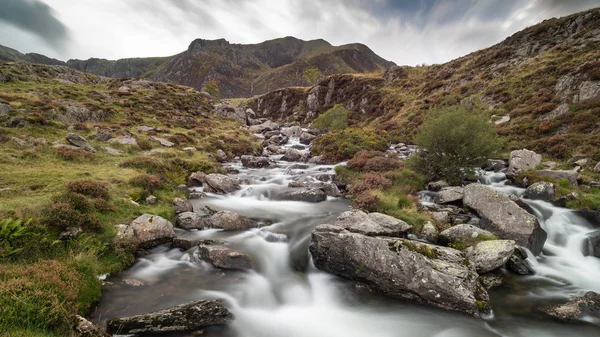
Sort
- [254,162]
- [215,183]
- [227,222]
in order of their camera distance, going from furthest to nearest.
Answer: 1. [254,162]
2. [215,183]
3. [227,222]

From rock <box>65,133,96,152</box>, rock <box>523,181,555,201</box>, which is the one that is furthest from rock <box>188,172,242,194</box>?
rock <box>523,181,555,201</box>

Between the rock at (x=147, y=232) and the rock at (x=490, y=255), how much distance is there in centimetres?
1169

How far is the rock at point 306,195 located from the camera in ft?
55.9

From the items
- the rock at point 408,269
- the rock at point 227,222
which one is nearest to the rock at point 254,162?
the rock at point 227,222

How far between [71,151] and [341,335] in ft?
69.5

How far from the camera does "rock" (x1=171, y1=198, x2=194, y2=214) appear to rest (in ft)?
44.3

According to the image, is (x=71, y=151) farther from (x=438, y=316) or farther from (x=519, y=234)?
(x=519, y=234)

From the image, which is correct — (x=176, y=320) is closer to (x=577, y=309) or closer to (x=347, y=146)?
(x=577, y=309)

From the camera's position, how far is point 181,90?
222 feet

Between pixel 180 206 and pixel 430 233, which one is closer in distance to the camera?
pixel 430 233

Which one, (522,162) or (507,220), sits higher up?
(522,162)

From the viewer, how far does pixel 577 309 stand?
759 centimetres

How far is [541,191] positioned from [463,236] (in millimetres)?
8773

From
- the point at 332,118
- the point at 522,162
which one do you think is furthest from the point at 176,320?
the point at 332,118
